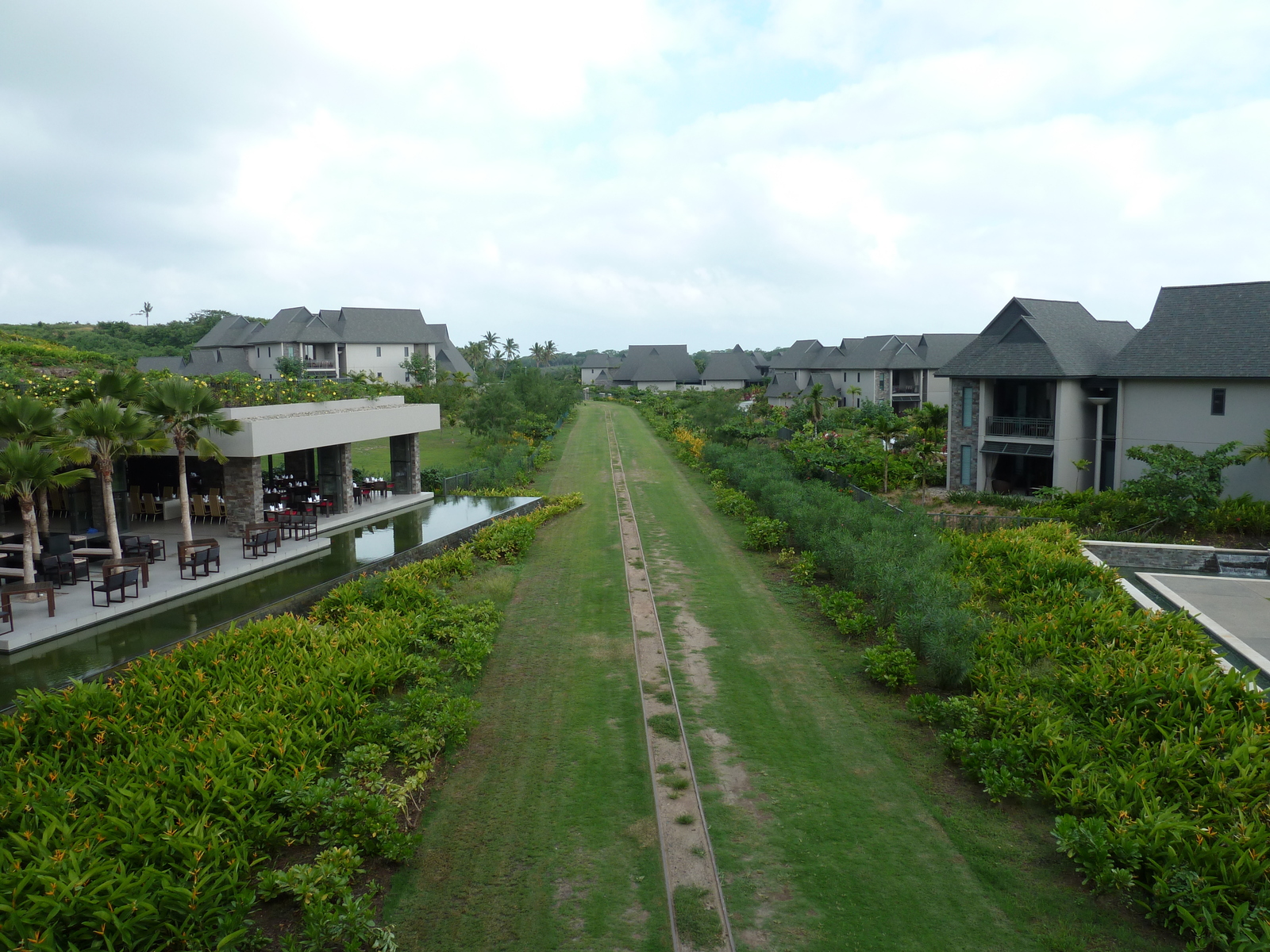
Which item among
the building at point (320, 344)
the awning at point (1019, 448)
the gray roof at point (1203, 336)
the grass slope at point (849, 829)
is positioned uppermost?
the building at point (320, 344)

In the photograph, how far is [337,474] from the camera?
24.3 m

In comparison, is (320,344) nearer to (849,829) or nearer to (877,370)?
(877,370)

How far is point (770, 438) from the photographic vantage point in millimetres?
40875

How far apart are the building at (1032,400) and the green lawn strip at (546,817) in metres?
19.2

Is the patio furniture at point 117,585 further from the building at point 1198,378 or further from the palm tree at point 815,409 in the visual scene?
the palm tree at point 815,409

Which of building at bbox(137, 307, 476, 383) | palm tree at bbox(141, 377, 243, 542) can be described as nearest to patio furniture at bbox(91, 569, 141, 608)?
palm tree at bbox(141, 377, 243, 542)

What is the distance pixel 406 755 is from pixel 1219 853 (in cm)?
785

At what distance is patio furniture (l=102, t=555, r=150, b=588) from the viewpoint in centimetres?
1539

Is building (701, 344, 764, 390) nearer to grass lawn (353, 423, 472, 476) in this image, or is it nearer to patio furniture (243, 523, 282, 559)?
grass lawn (353, 423, 472, 476)

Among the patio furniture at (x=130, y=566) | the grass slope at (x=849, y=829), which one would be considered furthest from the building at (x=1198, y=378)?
the patio furniture at (x=130, y=566)

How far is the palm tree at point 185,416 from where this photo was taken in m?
17.3

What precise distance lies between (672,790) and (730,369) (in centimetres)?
8472

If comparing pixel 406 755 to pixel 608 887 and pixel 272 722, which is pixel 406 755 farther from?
pixel 608 887

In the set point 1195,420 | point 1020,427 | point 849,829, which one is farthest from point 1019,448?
point 849,829
